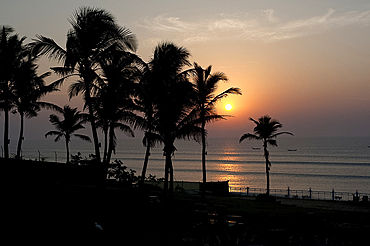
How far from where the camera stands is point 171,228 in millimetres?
13852

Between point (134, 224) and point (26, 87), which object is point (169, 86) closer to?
point (134, 224)

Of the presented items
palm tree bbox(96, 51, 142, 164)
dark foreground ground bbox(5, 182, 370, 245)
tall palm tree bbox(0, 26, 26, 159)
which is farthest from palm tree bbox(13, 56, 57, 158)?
dark foreground ground bbox(5, 182, 370, 245)

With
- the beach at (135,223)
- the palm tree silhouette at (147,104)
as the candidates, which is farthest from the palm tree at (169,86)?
the beach at (135,223)

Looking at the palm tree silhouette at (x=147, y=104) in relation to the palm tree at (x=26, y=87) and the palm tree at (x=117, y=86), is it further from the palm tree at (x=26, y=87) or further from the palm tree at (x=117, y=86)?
the palm tree at (x=26, y=87)

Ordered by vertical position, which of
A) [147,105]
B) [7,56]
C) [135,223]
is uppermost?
[7,56]

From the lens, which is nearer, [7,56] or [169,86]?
[169,86]

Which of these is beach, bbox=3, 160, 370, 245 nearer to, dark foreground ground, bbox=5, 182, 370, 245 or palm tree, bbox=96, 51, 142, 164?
dark foreground ground, bbox=5, 182, 370, 245

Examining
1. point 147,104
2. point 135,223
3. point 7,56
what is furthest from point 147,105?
point 7,56

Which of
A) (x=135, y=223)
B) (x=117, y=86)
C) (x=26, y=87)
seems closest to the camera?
(x=135, y=223)

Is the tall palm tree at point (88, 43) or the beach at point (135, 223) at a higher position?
the tall palm tree at point (88, 43)

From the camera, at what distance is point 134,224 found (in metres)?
14.7

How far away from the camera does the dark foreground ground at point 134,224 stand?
11.0m

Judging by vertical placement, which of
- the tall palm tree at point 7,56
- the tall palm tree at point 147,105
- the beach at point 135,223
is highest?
the tall palm tree at point 7,56

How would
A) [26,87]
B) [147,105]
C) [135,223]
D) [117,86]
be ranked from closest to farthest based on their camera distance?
[135,223], [117,86], [147,105], [26,87]
